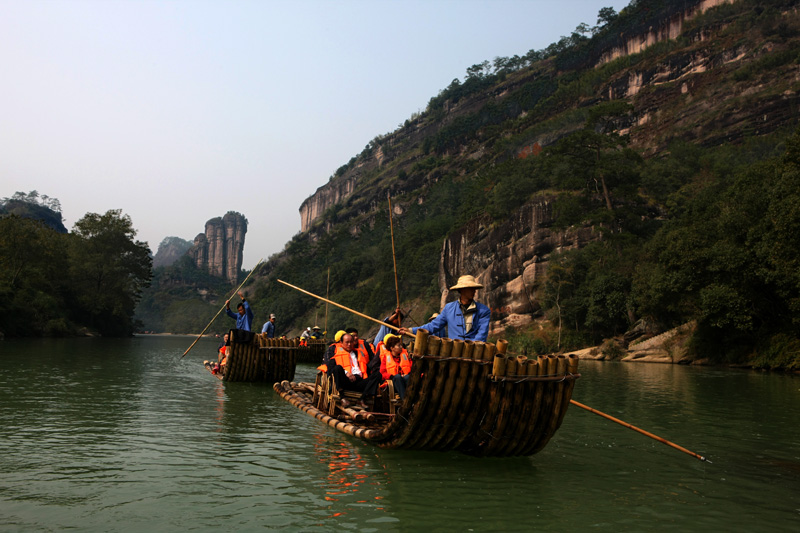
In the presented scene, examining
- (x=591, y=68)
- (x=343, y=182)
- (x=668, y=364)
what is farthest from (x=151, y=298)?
(x=668, y=364)

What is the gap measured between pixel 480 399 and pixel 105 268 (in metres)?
62.5

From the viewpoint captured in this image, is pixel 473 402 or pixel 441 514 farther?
pixel 473 402

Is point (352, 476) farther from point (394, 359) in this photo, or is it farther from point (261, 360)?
point (261, 360)

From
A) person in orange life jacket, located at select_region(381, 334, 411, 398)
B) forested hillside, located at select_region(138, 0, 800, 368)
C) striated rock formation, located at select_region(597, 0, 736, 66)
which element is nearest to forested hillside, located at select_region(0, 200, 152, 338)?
forested hillside, located at select_region(138, 0, 800, 368)

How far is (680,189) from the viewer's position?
162ft

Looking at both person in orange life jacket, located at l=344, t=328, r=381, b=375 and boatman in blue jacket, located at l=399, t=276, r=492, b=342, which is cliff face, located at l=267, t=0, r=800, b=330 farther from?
boatman in blue jacket, located at l=399, t=276, r=492, b=342

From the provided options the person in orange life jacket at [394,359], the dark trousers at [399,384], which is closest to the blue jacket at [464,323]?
the dark trousers at [399,384]

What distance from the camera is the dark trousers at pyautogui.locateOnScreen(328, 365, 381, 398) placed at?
9305 mm

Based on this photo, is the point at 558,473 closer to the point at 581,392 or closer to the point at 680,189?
the point at 581,392

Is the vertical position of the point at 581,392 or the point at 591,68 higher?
the point at 591,68

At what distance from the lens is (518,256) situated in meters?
51.2

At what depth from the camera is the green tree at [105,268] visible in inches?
2301

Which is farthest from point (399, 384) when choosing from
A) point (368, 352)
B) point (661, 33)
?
point (661, 33)

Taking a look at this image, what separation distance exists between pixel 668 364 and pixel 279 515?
1144 inches
